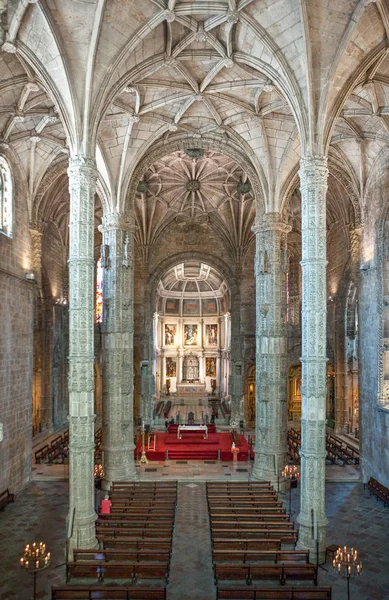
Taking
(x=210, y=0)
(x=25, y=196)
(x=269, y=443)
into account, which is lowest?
(x=269, y=443)

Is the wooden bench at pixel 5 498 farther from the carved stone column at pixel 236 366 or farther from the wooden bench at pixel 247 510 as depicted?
the carved stone column at pixel 236 366

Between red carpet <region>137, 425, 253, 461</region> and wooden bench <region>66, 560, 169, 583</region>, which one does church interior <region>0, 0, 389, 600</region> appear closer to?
wooden bench <region>66, 560, 169, 583</region>

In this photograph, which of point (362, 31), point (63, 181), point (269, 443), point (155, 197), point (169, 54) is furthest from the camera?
point (155, 197)

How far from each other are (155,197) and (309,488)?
26.0 metres

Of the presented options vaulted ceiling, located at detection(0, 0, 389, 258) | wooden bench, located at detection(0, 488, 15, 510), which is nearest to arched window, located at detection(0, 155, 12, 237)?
vaulted ceiling, located at detection(0, 0, 389, 258)

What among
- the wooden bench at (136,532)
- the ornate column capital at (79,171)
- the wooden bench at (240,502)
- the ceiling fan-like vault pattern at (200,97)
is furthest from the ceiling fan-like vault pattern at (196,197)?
the wooden bench at (136,532)

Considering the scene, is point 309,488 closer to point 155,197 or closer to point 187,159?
point 187,159

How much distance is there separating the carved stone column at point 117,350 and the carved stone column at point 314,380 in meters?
9.81

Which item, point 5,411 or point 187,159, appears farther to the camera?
point 187,159

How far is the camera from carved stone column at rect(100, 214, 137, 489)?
21.5 metres

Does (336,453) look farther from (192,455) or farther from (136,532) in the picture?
(136,532)

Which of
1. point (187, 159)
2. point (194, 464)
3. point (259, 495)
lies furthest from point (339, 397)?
point (187, 159)

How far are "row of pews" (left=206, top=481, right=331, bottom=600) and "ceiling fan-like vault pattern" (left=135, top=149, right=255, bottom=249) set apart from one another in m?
20.9

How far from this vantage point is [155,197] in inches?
1399
